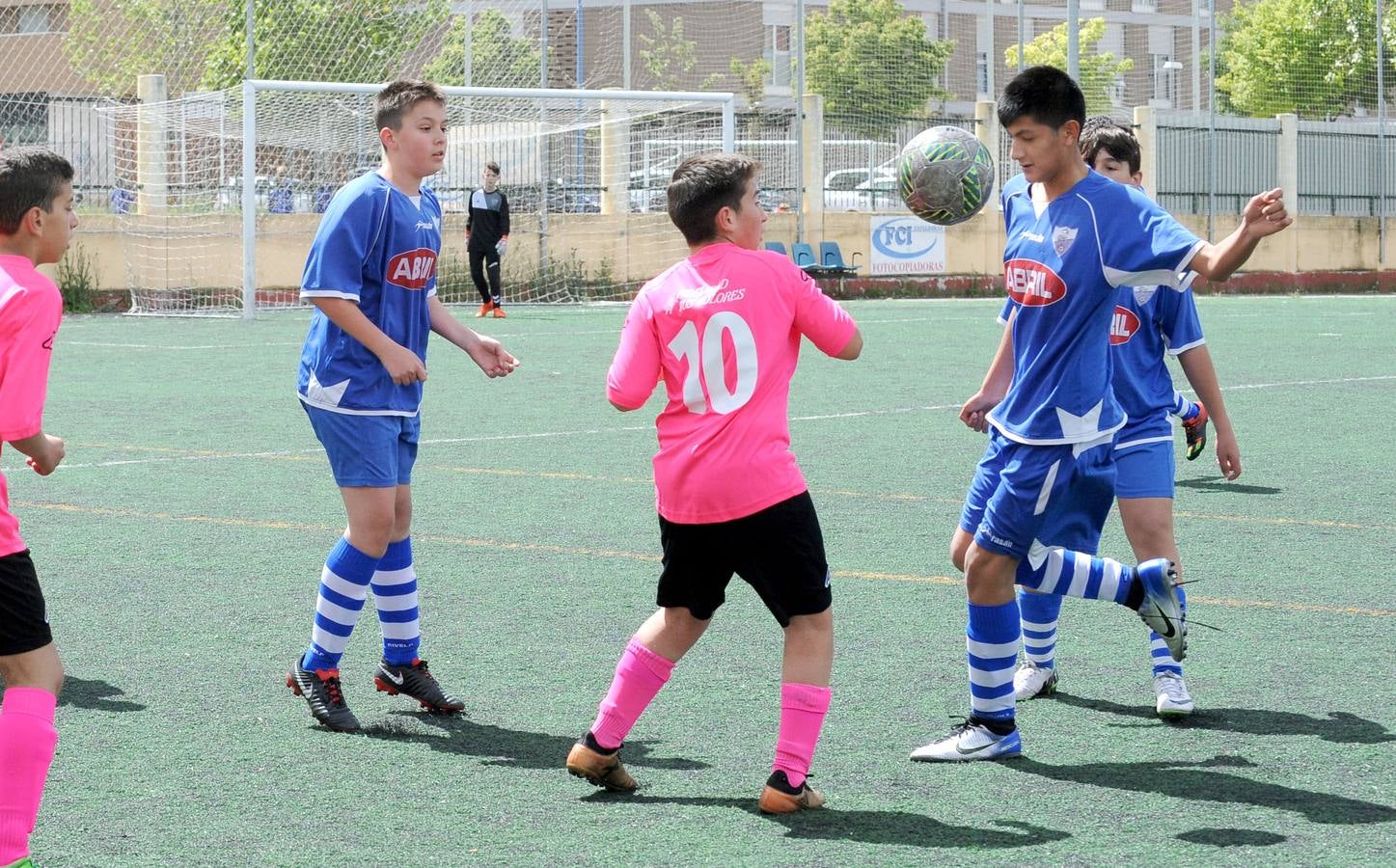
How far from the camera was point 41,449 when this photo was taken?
12.9ft

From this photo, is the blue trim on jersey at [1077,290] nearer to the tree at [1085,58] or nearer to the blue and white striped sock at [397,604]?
the blue and white striped sock at [397,604]

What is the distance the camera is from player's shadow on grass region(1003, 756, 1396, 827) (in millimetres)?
4473

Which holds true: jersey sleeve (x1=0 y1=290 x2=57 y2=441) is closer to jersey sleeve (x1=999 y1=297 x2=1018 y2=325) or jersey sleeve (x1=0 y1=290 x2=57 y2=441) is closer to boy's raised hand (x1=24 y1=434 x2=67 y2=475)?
boy's raised hand (x1=24 y1=434 x2=67 y2=475)

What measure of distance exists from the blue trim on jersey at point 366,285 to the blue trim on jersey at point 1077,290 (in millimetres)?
1748

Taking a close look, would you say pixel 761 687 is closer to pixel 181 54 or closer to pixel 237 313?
pixel 237 313

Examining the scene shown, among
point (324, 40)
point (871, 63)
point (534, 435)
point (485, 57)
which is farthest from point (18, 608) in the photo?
point (871, 63)

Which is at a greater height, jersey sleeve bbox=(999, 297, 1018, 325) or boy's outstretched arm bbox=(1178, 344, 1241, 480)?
jersey sleeve bbox=(999, 297, 1018, 325)

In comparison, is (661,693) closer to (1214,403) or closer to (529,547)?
(1214,403)

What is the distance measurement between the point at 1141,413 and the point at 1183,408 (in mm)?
1110

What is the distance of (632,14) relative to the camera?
61.9 meters

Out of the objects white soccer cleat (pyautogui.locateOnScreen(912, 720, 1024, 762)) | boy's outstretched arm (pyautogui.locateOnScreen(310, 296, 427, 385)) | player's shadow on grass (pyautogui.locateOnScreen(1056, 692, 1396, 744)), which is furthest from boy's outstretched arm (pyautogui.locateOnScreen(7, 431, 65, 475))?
player's shadow on grass (pyautogui.locateOnScreen(1056, 692, 1396, 744))

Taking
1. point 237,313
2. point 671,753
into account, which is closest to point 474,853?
point 671,753

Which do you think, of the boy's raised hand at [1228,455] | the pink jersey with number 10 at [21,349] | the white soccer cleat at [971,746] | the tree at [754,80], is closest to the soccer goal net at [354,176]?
the boy's raised hand at [1228,455]

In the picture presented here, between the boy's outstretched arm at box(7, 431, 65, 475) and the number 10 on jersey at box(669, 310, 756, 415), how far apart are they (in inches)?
57.3
